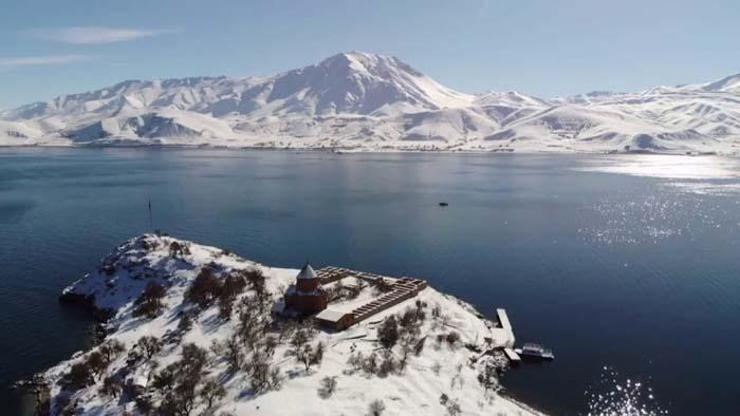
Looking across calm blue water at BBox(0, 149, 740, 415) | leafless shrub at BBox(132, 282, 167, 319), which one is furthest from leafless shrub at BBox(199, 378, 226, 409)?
leafless shrub at BBox(132, 282, 167, 319)

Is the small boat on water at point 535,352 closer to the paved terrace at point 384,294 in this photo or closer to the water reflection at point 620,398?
the water reflection at point 620,398

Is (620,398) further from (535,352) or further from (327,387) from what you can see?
(327,387)

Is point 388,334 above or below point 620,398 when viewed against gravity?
above

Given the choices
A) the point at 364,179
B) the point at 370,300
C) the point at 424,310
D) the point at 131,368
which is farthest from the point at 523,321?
→ the point at 364,179

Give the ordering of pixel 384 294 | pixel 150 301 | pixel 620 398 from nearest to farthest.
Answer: pixel 620 398, pixel 150 301, pixel 384 294

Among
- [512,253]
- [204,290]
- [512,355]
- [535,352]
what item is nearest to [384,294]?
[512,355]

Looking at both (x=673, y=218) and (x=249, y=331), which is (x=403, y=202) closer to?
(x=673, y=218)

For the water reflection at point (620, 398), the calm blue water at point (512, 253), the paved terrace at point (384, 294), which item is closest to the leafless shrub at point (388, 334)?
the paved terrace at point (384, 294)
